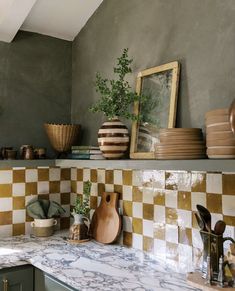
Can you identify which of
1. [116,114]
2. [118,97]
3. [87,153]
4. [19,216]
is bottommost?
[19,216]

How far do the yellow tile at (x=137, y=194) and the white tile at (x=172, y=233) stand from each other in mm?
270

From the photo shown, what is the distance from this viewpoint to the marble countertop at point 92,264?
160 centimetres

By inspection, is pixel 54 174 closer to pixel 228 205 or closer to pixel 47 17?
pixel 47 17

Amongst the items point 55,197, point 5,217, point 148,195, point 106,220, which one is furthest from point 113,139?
point 5,217

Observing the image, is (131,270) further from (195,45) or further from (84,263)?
(195,45)

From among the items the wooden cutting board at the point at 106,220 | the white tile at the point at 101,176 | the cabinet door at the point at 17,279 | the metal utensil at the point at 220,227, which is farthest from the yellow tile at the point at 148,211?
the cabinet door at the point at 17,279

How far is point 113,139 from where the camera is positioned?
203 cm

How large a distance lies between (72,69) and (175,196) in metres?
1.45

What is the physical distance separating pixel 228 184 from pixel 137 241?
765 mm

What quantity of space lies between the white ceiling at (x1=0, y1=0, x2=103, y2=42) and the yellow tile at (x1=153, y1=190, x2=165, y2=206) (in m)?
1.39

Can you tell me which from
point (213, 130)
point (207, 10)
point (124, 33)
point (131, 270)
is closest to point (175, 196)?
point (131, 270)

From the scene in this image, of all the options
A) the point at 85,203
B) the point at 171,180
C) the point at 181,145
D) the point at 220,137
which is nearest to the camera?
the point at 220,137

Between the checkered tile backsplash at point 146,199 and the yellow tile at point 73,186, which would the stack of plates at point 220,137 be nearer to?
the checkered tile backsplash at point 146,199

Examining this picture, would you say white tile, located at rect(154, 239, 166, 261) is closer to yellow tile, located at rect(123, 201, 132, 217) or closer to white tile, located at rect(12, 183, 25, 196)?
yellow tile, located at rect(123, 201, 132, 217)
